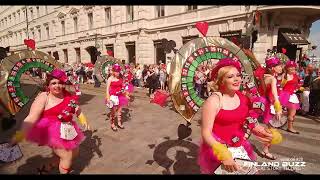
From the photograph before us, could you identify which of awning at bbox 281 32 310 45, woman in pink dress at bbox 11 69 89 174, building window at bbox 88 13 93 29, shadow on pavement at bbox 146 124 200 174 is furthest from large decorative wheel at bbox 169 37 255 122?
building window at bbox 88 13 93 29

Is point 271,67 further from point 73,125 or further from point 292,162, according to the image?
point 73,125

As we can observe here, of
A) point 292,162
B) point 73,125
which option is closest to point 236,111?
point 73,125

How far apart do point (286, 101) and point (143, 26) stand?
56.1 ft

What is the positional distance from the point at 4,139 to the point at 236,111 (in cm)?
611

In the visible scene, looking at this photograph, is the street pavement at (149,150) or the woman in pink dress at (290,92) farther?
the woman in pink dress at (290,92)

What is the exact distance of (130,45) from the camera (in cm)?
2416

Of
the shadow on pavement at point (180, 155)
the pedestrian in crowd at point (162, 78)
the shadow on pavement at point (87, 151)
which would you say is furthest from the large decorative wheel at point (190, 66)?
the pedestrian in crowd at point (162, 78)

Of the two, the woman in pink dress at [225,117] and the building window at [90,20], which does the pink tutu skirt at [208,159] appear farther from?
the building window at [90,20]

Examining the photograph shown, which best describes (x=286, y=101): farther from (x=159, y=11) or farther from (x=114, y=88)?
(x=159, y=11)

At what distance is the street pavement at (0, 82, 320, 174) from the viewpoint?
468 cm

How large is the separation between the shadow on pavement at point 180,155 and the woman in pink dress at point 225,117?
1.15 metres

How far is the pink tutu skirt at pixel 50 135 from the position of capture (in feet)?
11.0

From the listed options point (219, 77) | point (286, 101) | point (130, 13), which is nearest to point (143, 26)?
point (130, 13)

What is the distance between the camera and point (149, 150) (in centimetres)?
563
